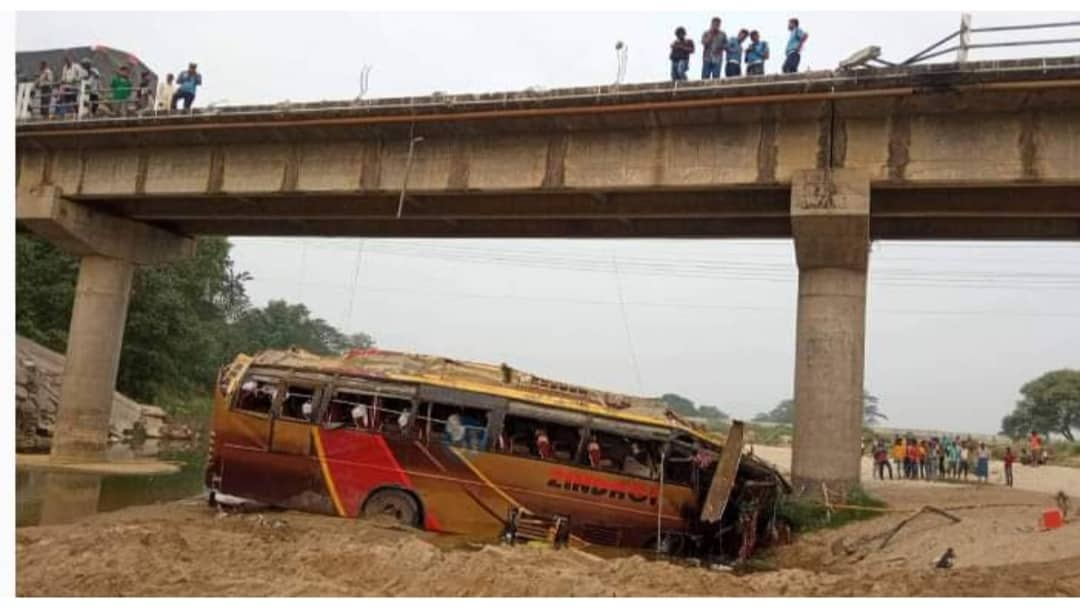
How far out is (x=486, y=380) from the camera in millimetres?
14891

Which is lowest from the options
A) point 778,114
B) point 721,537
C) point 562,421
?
point 721,537

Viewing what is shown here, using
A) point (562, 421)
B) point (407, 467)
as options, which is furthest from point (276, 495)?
point (562, 421)

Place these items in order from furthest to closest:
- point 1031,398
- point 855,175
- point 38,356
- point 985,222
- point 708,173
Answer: point 1031,398 < point 38,356 < point 985,222 < point 708,173 < point 855,175

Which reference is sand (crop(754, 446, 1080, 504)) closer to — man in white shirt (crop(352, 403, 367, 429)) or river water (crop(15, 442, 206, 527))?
man in white shirt (crop(352, 403, 367, 429))

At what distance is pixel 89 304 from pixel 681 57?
60.0 ft

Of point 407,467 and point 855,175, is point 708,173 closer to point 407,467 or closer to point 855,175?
point 855,175

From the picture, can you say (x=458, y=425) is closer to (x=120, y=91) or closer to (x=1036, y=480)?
(x=120, y=91)

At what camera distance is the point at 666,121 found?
1681cm

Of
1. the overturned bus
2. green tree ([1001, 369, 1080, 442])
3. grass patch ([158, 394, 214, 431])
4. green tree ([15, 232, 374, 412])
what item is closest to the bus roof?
the overturned bus

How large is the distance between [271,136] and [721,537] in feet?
46.5

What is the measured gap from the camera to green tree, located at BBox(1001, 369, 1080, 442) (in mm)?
76938

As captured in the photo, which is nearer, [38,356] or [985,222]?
[985,222]

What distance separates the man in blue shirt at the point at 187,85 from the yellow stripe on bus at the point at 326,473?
38.8 ft

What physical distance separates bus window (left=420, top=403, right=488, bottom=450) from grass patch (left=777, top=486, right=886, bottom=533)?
5.82 metres
